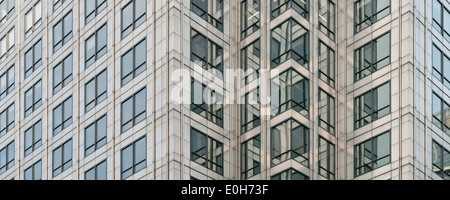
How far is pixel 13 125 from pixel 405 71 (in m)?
26.3

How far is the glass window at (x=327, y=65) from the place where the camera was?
51.5 m

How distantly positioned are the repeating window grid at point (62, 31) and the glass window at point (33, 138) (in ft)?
→ 15.7

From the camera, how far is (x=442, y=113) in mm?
49500

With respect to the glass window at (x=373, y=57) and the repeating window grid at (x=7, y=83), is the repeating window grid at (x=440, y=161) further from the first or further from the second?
the repeating window grid at (x=7, y=83)

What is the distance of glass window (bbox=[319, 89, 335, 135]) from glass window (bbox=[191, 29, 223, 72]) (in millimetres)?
5487

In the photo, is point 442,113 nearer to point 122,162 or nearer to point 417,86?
point 417,86

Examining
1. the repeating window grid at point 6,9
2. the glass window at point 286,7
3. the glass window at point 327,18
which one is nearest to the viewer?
the glass window at point 286,7

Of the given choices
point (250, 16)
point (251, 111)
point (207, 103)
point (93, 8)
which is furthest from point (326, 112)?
point (93, 8)

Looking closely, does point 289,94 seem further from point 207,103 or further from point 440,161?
point 440,161

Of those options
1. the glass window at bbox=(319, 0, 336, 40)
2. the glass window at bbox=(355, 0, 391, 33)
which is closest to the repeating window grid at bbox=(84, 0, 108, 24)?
the glass window at bbox=(319, 0, 336, 40)

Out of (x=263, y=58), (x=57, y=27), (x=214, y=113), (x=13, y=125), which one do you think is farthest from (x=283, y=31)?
(x=13, y=125)

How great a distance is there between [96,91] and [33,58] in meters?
9.12

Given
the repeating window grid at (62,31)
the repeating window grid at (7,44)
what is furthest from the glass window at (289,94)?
the repeating window grid at (7,44)
